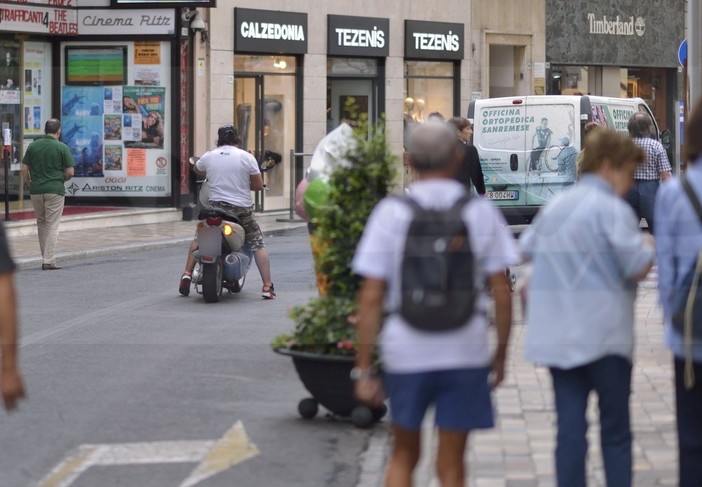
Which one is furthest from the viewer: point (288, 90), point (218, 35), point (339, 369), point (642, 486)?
point (288, 90)

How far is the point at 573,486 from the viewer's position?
5.83 meters

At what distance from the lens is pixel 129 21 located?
81.2 feet

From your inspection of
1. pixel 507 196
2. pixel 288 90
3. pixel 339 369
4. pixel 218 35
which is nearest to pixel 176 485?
→ pixel 339 369

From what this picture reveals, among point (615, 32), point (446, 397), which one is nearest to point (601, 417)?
point (446, 397)

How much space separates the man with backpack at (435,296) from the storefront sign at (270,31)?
21.9 m

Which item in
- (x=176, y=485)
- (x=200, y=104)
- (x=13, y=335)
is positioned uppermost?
(x=200, y=104)

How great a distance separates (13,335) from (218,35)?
69.9 feet

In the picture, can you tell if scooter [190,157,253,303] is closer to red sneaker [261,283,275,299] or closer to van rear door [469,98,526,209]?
red sneaker [261,283,275,299]

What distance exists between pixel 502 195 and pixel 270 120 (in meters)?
9.05

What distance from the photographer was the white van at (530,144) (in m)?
19.2

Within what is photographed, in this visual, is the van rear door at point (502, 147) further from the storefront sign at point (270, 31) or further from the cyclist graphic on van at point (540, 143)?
the storefront sign at point (270, 31)

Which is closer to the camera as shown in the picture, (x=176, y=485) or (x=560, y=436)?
(x=560, y=436)

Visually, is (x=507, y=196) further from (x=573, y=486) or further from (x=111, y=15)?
(x=573, y=486)

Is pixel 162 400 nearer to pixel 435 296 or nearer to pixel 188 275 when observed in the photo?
pixel 435 296
